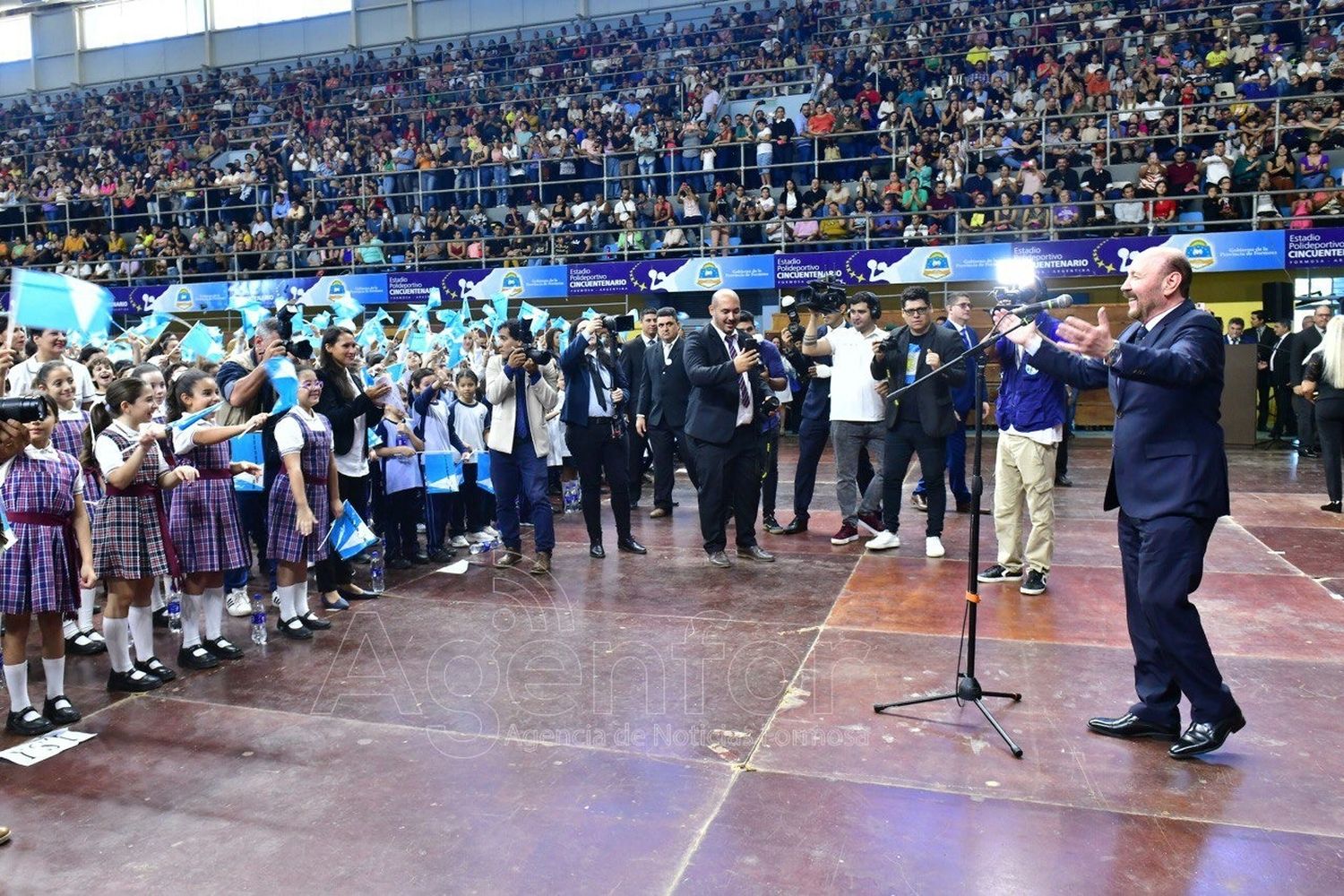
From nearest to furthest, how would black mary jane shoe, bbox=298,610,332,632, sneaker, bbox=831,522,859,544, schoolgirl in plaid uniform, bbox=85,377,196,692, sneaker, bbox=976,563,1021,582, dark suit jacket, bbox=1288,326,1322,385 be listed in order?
schoolgirl in plaid uniform, bbox=85,377,196,692 < black mary jane shoe, bbox=298,610,332,632 < sneaker, bbox=976,563,1021,582 < sneaker, bbox=831,522,859,544 < dark suit jacket, bbox=1288,326,1322,385

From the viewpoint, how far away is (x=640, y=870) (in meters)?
2.87

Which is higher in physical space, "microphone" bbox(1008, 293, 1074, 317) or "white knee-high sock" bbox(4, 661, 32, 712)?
"microphone" bbox(1008, 293, 1074, 317)

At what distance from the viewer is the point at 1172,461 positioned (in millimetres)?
3525

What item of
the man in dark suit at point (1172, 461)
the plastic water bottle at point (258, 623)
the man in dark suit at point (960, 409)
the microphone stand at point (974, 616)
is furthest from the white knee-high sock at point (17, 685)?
the man in dark suit at point (960, 409)

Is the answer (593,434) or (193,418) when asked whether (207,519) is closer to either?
(193,418)

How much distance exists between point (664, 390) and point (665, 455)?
916 mm

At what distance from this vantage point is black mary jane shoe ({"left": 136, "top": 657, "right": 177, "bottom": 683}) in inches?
182

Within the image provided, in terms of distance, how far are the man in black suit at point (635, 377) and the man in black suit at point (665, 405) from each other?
0.51ft

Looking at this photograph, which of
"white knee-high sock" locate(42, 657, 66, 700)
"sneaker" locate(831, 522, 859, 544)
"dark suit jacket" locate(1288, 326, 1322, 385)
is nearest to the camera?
"white knee-high sock" locate(42, 657, 66, 700)

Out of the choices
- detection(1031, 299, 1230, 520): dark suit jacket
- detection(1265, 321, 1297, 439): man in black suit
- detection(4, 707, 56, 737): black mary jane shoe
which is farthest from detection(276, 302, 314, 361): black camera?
detection(1265, 321, 1297, 439): man in black suit

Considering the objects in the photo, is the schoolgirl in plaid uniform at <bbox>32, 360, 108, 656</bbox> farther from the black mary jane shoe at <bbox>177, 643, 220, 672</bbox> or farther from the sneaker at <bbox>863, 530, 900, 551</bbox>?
the sneaker at <bbox>863, 530, 900, 551</bbox>

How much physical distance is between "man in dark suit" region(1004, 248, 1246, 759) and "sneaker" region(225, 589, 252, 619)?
4.63 m

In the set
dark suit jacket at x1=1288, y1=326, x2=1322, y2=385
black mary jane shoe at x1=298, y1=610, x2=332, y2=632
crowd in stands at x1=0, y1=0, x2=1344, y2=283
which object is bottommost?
→ black mary jane shoe at x1=298, y1=610, x2=332, y2=632

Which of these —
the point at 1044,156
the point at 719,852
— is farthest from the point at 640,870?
the point at 1044,156
